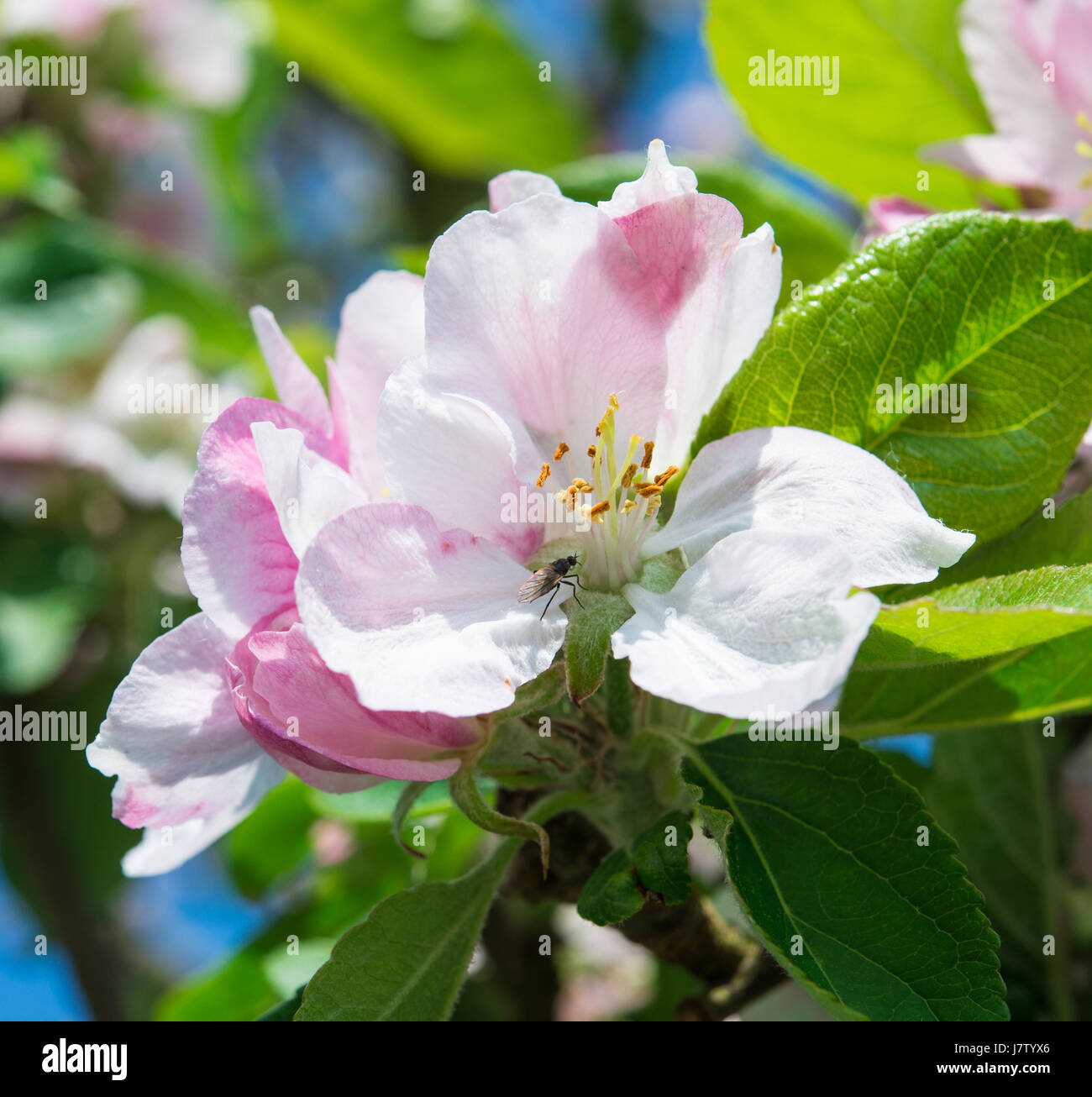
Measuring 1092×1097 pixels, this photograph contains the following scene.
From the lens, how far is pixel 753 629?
734 mm

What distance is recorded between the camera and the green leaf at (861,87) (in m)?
1.25

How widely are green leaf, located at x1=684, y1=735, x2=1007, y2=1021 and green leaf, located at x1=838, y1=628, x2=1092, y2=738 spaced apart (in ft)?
0.41

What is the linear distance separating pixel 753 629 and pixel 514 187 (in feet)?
1.26

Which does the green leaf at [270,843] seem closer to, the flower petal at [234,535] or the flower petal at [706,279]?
the flower petal at [234,535]

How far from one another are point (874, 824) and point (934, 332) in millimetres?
338

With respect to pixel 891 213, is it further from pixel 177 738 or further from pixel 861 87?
pixel 177 738

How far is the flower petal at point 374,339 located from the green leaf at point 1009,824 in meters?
0.69

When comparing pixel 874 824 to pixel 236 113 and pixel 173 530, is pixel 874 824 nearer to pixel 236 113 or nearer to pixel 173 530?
pixel 173 530

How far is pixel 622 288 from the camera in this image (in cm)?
81

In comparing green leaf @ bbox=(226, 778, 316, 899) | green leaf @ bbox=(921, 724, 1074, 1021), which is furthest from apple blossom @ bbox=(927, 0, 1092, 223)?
green leaf @ bbox=(226, 778, 316, 899)

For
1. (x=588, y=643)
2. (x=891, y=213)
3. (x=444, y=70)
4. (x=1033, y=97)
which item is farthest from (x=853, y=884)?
(x=444, y=70)

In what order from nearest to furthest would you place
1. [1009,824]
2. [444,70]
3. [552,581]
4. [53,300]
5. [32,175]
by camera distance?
1. [552,581]
2. [1009,824]
3. [32,175]
4. [53,300]
5. [444,70]

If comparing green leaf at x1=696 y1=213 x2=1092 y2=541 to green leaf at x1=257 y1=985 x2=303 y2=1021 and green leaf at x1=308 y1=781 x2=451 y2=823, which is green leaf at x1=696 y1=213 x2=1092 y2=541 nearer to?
green leaf at x1=308 y1=781 x2=451 y2=823

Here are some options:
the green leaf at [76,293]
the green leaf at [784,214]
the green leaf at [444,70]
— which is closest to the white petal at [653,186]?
the green leaf at [784,214]
